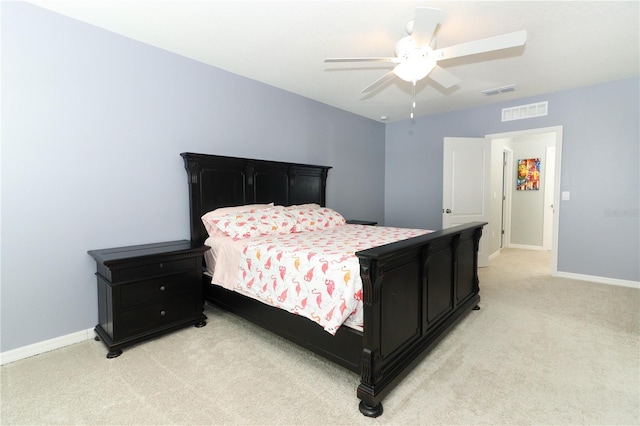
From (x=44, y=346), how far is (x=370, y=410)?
2446mm

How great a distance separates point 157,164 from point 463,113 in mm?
4572

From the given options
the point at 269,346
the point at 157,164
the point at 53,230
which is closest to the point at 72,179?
the point at 53,230

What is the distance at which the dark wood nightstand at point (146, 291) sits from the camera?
2248 mm

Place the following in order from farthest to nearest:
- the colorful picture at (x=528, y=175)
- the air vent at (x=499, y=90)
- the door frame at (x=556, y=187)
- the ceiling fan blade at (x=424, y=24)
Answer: the colorful picture at (x=528, y=175) < the door frame at (x=556, y=187) < the air vent at (x=499, y=90) < the ceiling fan blade at (x=424, y=24)

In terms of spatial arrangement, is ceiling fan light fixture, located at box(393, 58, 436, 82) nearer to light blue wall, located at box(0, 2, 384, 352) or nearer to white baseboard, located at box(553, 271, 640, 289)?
light blue wall, located at box(0, 2, 384, 352)

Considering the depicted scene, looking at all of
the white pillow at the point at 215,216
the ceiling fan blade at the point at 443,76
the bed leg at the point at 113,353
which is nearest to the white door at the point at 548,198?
the ceiling fan blade at the point at 443,76

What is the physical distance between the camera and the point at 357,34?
102 inches

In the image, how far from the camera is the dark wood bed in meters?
1.67

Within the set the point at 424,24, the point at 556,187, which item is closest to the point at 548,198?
the point at 556,187

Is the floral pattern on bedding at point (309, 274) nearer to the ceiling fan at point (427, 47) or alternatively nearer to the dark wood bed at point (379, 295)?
the dark wood bed at point (379, 295)

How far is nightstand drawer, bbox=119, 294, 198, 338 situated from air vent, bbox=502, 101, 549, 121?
486 centimetres

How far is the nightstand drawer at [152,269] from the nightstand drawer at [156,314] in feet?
0.79

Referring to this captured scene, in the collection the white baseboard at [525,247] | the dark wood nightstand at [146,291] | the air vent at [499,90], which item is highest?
the air vent at [499,90]

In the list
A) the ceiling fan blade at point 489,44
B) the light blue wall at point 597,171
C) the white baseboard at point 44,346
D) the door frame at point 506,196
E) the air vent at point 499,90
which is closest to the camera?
the ceiling fan blade at point 489,44
